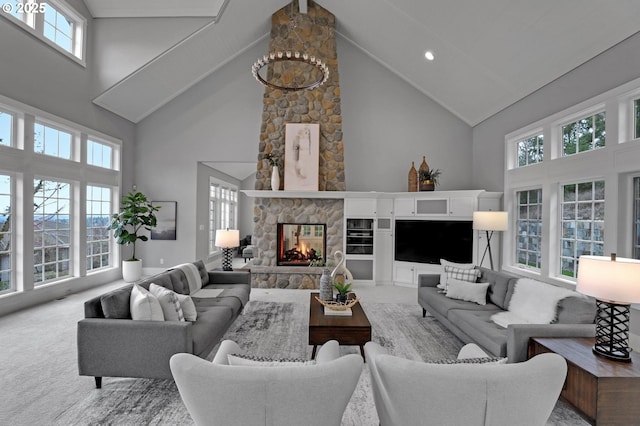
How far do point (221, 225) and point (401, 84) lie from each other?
20.3ft

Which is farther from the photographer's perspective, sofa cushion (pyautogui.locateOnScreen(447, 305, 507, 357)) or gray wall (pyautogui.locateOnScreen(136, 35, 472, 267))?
gray wall (pyautogui.locateOnScreen(136, 35, 472, 267))

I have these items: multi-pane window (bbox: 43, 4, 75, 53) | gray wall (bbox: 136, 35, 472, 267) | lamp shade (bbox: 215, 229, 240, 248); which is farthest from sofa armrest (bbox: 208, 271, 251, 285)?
multi-pane window (bbox: 43, 4, 75, 53)

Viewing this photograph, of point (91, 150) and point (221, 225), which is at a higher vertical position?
point (91, 150)

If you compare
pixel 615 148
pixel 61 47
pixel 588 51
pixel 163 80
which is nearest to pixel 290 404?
pixel 615 148

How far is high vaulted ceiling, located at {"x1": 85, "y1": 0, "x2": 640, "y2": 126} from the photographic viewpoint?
3797 mm

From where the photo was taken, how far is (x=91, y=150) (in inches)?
244

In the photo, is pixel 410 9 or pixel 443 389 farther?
pixel 410 9

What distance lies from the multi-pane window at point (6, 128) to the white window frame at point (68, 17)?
1262 mm

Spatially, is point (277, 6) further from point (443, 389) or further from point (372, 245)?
point (443, 389)

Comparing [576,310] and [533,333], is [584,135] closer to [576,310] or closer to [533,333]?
[576,310]

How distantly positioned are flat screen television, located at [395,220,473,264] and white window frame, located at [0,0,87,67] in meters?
6.62

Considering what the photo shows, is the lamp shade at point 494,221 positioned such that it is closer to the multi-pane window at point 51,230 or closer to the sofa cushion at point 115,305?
the sofa cushion at point 115,305

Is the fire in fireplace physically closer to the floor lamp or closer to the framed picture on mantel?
the framed picture on mantel

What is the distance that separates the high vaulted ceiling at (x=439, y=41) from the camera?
12.5 feet
